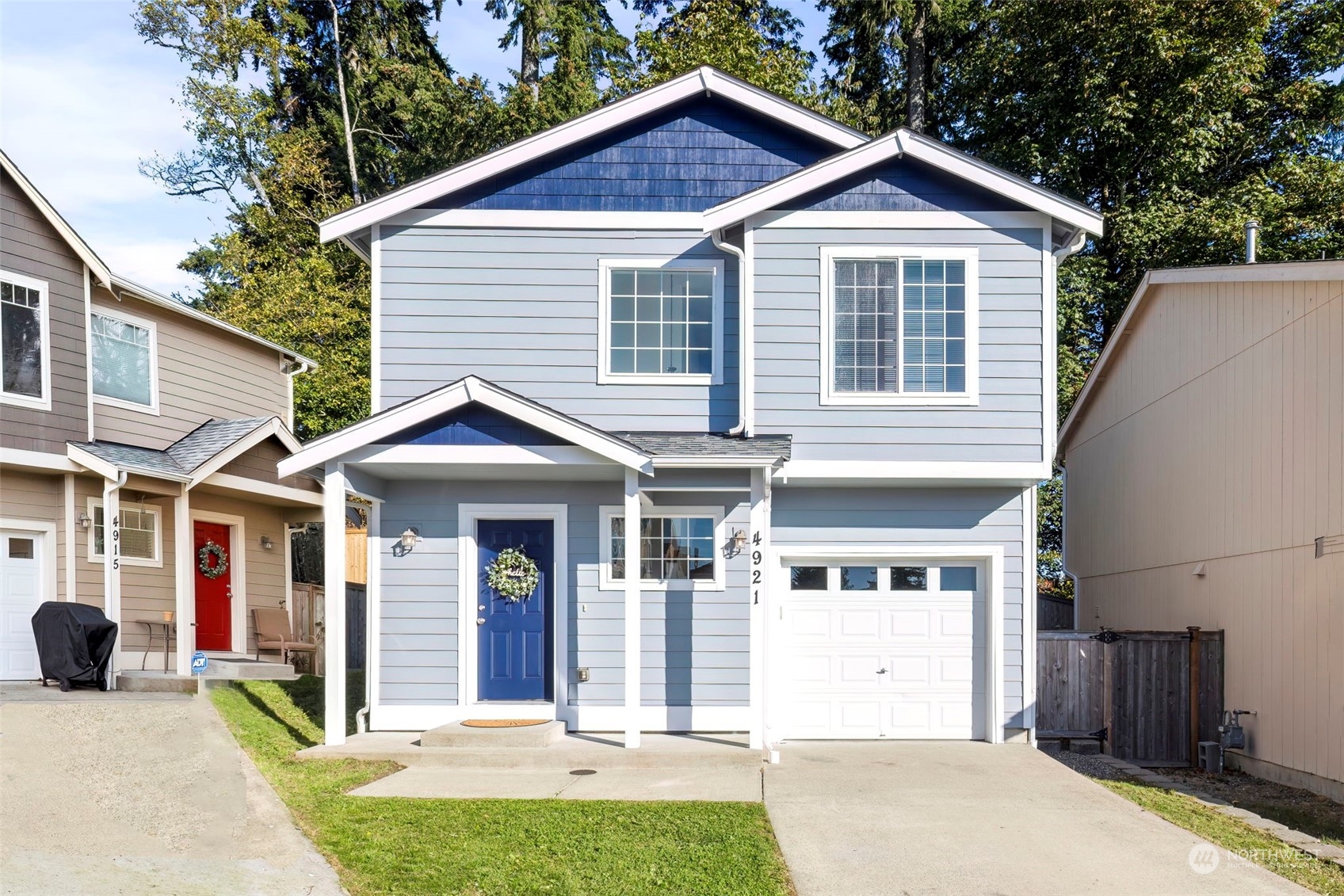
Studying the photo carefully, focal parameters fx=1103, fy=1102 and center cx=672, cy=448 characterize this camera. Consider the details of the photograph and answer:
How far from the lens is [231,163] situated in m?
26.7

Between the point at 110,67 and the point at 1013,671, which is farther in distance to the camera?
the point at 110,67

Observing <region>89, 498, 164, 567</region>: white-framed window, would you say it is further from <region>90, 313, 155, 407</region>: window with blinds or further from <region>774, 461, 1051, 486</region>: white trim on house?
<region>774, 461, 1051, 486</region>: white trim on house

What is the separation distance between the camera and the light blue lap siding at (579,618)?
11406 millimetres

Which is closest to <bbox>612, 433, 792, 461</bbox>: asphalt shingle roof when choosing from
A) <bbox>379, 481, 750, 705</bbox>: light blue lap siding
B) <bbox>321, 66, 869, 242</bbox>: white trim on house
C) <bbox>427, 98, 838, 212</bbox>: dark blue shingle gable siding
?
<bbox>379, 481, 750, 705</bbox>: light blue lap siding

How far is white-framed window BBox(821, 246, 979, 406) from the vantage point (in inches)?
437

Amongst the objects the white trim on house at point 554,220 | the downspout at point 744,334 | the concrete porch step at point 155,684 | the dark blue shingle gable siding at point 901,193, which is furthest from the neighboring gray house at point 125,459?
the dark blue shingle gable siding at point 901,193

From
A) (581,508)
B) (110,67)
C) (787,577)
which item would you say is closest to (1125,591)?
(787,577)

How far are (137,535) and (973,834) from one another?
11.7 m

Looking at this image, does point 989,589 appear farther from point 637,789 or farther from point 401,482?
point 401,482

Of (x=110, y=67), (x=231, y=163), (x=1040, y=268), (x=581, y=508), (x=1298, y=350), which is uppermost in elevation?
(x=231, y=163)

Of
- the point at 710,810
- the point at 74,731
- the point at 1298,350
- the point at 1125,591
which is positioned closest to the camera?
the point at 710,810

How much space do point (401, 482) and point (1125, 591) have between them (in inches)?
426

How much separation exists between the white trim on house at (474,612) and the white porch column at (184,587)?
437 centimetres

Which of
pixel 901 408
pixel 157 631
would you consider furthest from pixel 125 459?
pixel 901 408
